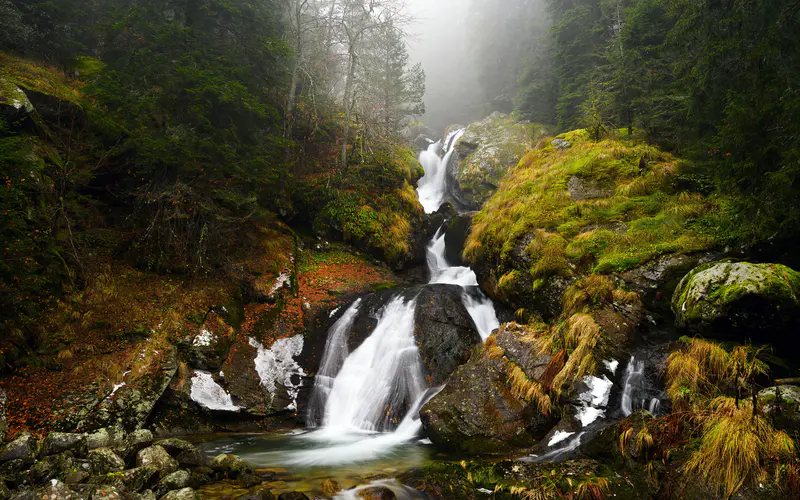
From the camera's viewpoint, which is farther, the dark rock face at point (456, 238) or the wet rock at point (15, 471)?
the dark rock face at point (456, 238)

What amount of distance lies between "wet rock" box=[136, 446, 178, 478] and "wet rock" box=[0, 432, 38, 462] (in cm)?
120

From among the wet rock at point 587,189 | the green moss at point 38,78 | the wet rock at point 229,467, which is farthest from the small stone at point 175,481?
the wet rock at point 587,189

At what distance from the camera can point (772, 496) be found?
11.8 feet

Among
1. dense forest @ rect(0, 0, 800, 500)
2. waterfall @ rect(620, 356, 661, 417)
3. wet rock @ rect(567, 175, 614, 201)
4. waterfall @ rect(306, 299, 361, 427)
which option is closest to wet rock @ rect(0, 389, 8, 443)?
dense forest @ rect(0, 0, 800, 500)

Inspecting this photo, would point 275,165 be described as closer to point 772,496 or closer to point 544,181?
point 544,181

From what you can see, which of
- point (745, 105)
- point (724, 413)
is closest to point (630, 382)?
point (724, 413)

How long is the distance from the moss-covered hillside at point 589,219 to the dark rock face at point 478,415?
2.62m

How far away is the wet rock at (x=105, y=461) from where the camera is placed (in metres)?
4.86

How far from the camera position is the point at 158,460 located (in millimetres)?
5234

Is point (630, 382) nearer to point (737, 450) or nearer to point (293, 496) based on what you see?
point (737, 450)

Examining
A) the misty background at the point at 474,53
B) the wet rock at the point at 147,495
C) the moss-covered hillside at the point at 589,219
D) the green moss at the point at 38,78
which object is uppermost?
the misty background at the point at 474,53

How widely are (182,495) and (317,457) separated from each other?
9.30 ft

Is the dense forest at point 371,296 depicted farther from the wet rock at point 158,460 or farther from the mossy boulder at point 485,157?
the mossy boulder at point 485,157

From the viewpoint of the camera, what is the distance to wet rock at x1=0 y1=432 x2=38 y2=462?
4.63m
